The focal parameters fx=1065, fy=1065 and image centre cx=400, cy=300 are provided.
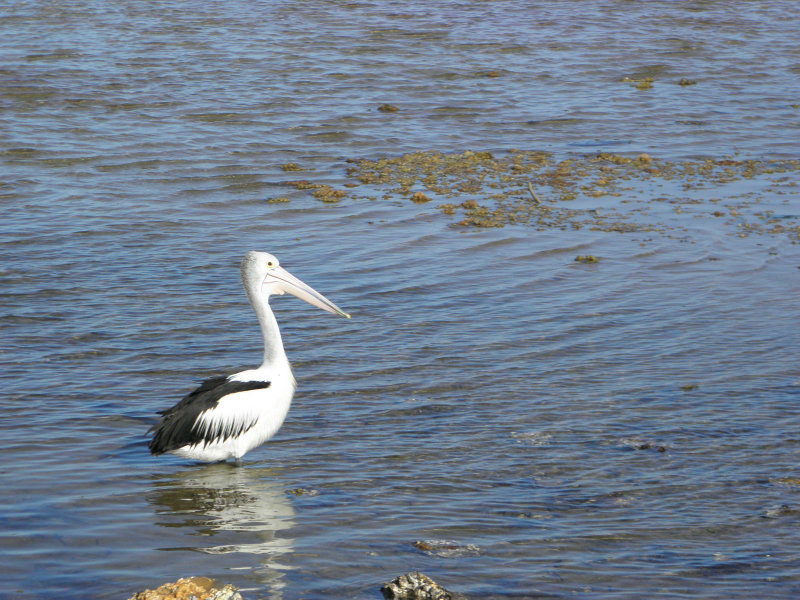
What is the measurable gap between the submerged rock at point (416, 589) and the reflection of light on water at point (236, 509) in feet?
1.80

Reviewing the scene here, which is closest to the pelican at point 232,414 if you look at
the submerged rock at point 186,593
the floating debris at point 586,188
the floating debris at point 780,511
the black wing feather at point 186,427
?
the black wing feather at point 186,427

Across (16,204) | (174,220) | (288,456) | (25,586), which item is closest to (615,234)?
(174,220)

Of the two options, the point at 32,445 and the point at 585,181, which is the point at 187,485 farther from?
the point at 585,181

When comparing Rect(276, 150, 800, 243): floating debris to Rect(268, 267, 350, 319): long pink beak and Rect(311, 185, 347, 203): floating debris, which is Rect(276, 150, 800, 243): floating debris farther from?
Rect(268, 267, 350, 319): long pink beak

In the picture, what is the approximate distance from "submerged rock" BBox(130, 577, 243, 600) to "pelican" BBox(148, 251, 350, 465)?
169 centimetres

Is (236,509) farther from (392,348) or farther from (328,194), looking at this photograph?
(328,194)

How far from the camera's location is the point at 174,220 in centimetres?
1014

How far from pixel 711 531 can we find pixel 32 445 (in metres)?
3.52

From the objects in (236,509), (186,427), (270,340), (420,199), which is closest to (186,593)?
(236,509)

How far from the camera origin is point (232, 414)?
18.4 feet

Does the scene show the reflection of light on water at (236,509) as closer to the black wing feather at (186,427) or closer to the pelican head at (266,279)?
the black wing feather at (186,427)

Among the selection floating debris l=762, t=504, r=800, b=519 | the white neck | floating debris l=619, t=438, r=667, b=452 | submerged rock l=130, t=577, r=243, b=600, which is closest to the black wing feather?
the white neck

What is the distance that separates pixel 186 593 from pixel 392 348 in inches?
144

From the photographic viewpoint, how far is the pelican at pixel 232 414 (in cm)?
551
